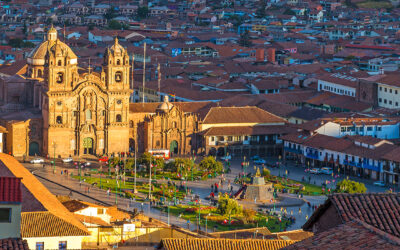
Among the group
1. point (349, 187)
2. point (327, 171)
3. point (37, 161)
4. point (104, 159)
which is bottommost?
point (104, 159)

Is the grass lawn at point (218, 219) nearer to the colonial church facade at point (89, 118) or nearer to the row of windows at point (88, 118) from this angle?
the colonial church facade at point (89, 118)

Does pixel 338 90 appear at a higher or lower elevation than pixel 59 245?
lower

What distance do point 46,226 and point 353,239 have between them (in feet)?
80.8

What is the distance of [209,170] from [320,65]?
65.7 metres

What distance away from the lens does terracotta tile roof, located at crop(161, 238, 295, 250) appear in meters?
40.2

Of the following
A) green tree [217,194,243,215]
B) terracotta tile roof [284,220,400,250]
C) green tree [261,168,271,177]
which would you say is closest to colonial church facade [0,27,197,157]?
green tree [261,168,271,177]

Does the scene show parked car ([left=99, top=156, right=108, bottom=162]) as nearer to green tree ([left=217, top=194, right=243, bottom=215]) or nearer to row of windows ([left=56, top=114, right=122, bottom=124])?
row of windows ([left=56, top=114, right=122, bottom=124])

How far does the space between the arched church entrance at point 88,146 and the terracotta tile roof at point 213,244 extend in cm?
5845

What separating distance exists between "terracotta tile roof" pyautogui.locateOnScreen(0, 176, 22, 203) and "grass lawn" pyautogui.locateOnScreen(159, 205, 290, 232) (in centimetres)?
4068

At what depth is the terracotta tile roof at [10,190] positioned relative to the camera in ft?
92.4

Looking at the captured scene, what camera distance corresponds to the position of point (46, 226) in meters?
46.4

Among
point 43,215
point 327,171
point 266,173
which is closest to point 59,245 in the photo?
point 43,215

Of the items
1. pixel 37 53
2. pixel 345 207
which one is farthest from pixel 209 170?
pixel 345 207

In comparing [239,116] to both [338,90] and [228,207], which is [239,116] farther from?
[228,207]
